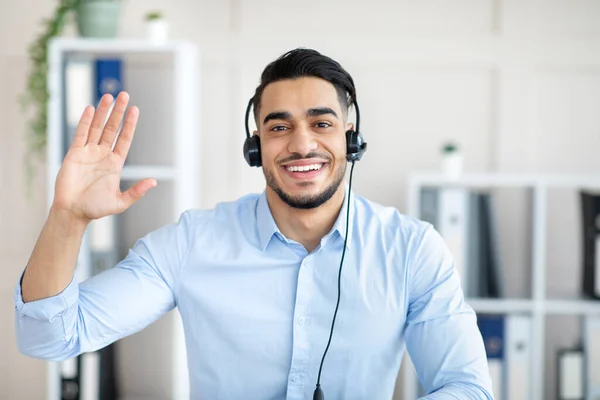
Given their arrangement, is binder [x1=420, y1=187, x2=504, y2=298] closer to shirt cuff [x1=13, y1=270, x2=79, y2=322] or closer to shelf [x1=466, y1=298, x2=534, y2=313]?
shelf [x1=466, y1=298, x2=534, y2=313]

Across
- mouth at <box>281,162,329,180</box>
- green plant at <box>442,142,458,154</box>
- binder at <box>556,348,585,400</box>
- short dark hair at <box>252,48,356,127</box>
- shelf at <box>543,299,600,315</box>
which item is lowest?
binder at <box>556,348,585,400</box>

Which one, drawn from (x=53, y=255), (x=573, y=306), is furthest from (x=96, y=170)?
(x=573, y=306)

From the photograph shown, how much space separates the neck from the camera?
1.75 metres

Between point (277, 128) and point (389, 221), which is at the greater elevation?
point (277, 128)

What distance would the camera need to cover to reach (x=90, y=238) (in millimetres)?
2799

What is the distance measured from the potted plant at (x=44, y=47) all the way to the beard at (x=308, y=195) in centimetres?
135

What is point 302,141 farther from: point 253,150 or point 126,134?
point 126,134

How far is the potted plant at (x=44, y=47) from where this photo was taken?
2.74 meters

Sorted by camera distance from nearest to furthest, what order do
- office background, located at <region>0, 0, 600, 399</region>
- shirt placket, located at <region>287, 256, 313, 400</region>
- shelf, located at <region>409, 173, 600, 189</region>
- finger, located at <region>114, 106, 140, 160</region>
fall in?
finger, located at <region>114, 106, 140, 160</region> → shirt placket, located at <region>287, 256, 313, 400</region> → shelf, located at <region>409, 173, 600, 189</region> → office background, located at <region>0, 0, 600, 399</region>

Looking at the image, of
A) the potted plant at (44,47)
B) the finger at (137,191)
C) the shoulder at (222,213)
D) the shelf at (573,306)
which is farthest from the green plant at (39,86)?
the shelf at (573,306)

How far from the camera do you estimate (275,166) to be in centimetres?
174

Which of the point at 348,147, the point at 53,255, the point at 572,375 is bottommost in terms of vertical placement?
the point at 572,375

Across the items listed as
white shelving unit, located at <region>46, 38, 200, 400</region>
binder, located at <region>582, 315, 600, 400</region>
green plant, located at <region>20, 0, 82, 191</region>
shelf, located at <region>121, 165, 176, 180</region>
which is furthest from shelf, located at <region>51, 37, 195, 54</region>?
binder, located at <region>582, 315, 600, 400</region>

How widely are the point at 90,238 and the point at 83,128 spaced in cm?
144
